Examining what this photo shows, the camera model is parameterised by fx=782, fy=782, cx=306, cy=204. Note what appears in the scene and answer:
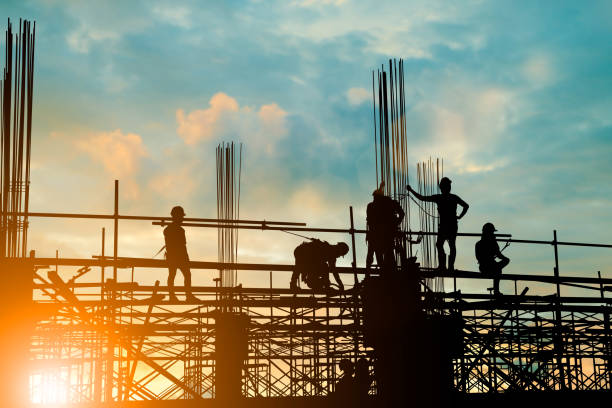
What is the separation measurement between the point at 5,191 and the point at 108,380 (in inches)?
150

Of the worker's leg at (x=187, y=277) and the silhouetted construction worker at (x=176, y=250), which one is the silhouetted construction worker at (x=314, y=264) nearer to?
the worker's leg at (x=187, y=277)

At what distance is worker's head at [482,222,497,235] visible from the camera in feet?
51.8

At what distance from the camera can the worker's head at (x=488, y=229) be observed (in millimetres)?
15797

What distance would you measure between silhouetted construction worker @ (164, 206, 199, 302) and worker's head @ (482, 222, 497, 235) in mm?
6075

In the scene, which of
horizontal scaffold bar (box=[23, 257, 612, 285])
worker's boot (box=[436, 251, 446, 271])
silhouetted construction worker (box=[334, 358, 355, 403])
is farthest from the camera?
worker's boot (box=[436, 251, 446, 271])

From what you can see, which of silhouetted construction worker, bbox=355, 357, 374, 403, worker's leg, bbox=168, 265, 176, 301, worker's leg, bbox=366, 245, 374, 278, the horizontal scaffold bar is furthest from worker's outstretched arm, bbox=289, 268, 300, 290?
worker's leg, bbox=168, 265, 176, 301

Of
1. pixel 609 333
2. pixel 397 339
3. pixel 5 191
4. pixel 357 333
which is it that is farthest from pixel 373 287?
pixel 609 333

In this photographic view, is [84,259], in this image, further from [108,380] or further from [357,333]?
[357,333]

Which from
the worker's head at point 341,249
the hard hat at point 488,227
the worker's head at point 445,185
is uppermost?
the worker's head at point 445,185

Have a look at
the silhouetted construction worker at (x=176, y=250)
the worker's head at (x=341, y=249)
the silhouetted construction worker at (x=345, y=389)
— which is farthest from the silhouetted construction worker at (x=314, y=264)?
the silhouetted construction worker at (x=176, y=250)

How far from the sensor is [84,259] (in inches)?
508

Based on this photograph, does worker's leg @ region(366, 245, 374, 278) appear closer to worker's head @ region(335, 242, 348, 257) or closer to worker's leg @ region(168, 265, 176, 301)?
worker's head @ region(335, 242, 348, 257)

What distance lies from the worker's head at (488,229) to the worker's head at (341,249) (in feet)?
9.26

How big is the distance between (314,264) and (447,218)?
2.69m
